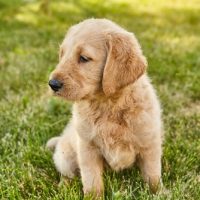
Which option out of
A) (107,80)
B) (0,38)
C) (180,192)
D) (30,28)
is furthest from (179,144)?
(30,28)

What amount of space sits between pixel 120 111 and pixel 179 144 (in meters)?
1.05

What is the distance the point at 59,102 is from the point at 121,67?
217 centimetres

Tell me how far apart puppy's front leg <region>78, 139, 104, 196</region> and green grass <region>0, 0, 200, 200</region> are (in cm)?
10

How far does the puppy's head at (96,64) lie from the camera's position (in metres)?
3.81

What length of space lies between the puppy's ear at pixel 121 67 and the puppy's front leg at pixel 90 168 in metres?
0.48

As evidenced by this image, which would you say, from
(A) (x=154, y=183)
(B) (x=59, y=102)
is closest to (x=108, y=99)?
(A) (x=154, y=183)

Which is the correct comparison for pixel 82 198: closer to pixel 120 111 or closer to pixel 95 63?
pixel 120 111

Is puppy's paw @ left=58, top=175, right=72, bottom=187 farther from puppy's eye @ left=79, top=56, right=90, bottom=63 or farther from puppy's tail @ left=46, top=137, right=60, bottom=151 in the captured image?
puppy's eye @ left=79, top=56, right=90, bottom=63

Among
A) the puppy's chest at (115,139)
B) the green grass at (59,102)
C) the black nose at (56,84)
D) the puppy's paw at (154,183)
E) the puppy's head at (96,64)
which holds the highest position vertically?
the puppy's head at (96,64)

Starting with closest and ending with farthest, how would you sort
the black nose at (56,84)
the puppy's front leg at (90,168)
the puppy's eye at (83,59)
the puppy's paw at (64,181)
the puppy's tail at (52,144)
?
the black nose at (56,84) → the puppy's eye at (83,59) → the puppy's front leg at (90,168) → the puppy's paw at (64,181) → the puppy's tail at (52,144)

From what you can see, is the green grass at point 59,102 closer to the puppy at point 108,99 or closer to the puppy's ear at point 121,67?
the puppy at point 108,99

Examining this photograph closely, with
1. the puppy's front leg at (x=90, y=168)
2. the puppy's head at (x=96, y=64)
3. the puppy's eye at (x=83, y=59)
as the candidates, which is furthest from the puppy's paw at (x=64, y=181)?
the puppy's eye at (x=83, y=59)

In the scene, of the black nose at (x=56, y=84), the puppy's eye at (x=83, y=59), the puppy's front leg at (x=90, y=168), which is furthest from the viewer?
the puppy's front leg at (x=90, y=168)

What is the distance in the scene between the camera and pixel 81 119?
4.12 metres
